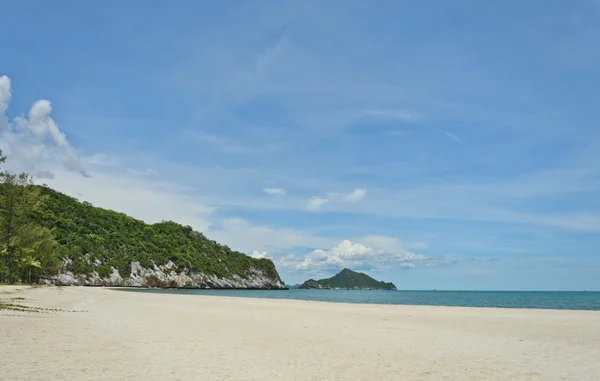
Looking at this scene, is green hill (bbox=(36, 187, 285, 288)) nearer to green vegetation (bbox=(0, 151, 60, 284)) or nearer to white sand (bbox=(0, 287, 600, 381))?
green vegetation (bbox=(0, 151, 60, 284))

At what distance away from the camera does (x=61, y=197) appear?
13312cm

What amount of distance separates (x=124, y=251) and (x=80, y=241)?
18364 millimetres

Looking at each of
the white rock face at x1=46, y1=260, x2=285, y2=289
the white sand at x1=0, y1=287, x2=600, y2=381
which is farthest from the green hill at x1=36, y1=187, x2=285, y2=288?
the white sand at x1=0, y1=287, x2=600, y2=381

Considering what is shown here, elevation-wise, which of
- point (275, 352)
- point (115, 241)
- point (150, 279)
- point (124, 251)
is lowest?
point (150, 279)

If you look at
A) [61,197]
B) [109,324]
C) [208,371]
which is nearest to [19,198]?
[109,324]

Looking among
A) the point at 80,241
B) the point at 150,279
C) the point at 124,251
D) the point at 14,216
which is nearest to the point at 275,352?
the point at 14,216

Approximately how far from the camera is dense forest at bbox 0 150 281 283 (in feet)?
210

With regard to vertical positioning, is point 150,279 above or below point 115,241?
below

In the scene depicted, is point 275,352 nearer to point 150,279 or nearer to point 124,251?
point 150,279

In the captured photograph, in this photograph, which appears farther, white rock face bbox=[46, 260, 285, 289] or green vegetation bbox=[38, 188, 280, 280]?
green vegetation bbox=[38, 188, 280, 280]

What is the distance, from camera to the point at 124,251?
445ft

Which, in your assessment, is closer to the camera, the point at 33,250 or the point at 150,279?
the point at 33,250

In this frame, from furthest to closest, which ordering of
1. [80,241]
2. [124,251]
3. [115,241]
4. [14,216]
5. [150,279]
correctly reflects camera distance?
1. [150,279]
2. [115,241]
3. [124,251]
4. [80,241]
5. [14,216]

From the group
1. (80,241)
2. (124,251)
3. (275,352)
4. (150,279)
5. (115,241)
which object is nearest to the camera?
(275,352)
